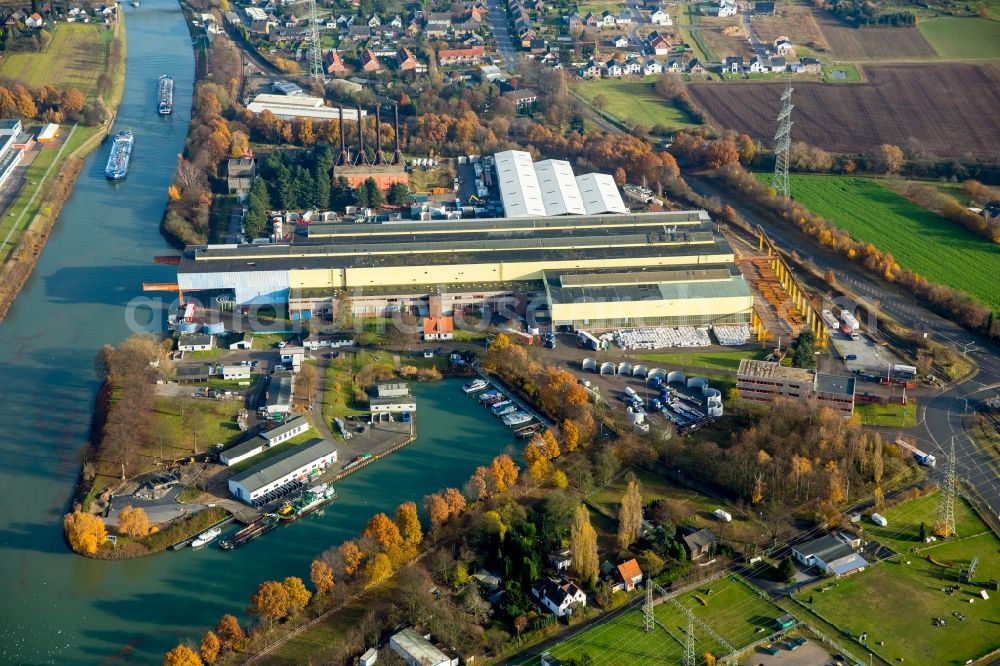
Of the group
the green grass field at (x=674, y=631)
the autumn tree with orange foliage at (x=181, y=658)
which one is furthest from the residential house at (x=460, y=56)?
the autumn tree with orange foliage at (x=181, y=658)

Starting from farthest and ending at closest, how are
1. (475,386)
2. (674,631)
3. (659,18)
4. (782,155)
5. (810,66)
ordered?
1. (659,18)
2. (810,66)
3. (782,155)
4. (475,386)
5. (674,631)

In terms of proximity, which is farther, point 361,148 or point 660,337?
point 361,148

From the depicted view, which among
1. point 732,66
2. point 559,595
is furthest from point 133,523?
point 732,66

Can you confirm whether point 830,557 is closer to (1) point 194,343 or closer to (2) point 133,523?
(2) point 133,523

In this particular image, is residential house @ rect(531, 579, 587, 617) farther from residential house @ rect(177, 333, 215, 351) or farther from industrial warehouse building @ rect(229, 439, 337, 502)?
residential house @ rect(177, 333, 215, 351)

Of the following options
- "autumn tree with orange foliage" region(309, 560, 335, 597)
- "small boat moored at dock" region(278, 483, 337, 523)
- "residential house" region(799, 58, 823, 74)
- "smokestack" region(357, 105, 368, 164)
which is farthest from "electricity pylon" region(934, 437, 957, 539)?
"residential house" region(799, 58, 823, 74)

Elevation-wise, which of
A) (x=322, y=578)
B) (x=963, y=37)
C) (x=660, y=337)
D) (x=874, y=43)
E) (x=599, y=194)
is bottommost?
(x=322, y=578)

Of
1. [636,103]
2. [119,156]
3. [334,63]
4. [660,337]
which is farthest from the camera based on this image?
[334,63]
